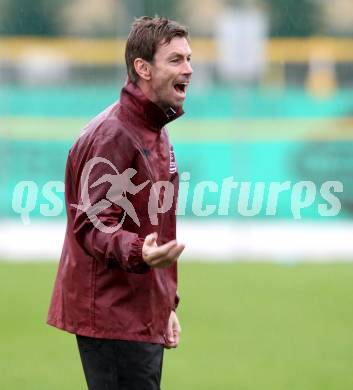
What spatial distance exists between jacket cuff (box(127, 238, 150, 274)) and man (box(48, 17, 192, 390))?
74 millimetres

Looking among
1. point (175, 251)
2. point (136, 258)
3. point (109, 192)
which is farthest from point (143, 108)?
point (175, 251)

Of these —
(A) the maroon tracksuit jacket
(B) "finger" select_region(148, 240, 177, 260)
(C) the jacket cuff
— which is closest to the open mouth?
(A) the maroon tracksuit jacket

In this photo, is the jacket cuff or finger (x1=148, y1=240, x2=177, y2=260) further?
the jacket cuff

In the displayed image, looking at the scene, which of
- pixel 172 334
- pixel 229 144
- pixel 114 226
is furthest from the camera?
pixel 229 144

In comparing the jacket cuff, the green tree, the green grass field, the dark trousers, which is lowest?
the green grass field

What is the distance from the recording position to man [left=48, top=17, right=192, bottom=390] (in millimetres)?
4703

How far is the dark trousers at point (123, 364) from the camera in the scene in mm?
4867

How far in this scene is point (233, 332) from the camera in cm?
1048

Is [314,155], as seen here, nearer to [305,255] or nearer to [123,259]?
[305,255]

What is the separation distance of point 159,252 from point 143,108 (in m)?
0.76

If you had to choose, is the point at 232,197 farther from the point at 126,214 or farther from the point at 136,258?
the point at 136,258

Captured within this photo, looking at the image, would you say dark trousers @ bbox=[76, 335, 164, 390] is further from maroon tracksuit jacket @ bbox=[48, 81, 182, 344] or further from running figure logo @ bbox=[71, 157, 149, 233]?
running figure logo @ bbox=[71, 157, 149, 233]

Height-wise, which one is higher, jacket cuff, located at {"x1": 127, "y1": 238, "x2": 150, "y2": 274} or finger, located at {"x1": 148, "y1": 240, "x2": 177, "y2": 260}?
finger, located at {"x1": 148, "y1": 240, "x2": 177, "y2": 260}

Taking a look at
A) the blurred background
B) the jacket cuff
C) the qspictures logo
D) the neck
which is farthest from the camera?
the qspictures logo
